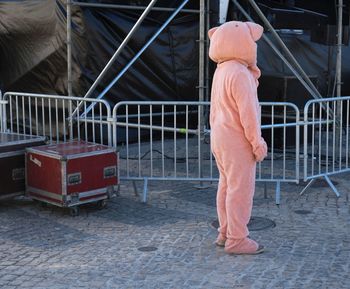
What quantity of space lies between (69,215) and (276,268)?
8.65ft

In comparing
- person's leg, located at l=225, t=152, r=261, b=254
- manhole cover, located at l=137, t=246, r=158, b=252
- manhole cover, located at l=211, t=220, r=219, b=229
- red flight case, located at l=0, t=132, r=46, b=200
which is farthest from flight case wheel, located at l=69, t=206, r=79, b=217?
person's leg, located at l=225, t=152, r=261, b=254

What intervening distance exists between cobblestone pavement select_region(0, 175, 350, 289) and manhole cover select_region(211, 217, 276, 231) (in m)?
0.06

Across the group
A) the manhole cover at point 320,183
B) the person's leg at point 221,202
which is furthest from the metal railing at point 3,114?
the manhole cover at point 320,183

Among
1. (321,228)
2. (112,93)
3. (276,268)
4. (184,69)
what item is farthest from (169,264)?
(184,69)

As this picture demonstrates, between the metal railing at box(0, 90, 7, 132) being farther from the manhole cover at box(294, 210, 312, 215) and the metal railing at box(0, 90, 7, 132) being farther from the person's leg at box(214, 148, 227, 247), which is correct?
the manhole cover at box(294, 210, 312, 215)

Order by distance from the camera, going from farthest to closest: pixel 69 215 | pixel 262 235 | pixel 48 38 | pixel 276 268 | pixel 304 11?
pixel 304 11 < pixel 48 38 < pixel 69 215 < pixel 262 235 < pixel 276 268

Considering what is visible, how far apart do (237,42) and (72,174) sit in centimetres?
240

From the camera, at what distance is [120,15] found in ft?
34.7

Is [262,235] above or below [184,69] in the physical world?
below

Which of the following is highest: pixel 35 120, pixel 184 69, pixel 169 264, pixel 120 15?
pixel 120 15

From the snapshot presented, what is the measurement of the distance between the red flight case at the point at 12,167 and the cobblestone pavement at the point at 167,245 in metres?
0.24

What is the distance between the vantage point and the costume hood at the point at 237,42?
527 cm

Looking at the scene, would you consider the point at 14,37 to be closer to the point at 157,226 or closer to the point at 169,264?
the point at 157,226

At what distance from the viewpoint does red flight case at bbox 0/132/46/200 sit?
273 inches
